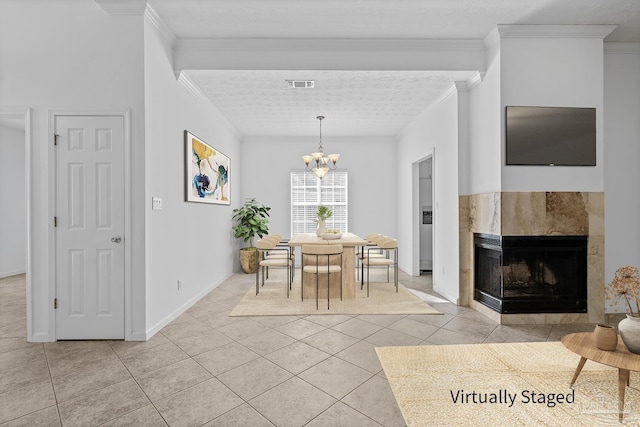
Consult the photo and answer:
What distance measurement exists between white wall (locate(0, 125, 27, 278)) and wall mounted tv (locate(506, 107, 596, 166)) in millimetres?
8083

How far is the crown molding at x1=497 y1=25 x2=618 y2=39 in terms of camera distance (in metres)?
3.22

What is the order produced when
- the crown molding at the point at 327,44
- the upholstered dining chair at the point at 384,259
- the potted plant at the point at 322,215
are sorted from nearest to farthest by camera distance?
the crown molding at the point at 327,44
the upholstered dining chair at the point at 384,259
the potted plant at the point at 322,215

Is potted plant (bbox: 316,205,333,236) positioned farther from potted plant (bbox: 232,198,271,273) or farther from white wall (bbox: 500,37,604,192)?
white wall (bbox: 500,37,604,192)

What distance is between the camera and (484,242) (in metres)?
3.56

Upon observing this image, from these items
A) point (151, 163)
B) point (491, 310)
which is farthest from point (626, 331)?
point (151, 163)

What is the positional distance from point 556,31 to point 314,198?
4684 millimetres

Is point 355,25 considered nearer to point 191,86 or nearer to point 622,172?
point 191,86

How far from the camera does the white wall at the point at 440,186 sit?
4043 mm

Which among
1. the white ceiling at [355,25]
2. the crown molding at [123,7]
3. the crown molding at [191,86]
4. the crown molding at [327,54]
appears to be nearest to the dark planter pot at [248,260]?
the white ceiling at [355,25]

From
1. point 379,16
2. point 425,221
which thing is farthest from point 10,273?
point 425,221

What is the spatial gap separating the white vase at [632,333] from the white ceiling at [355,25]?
2.80 meters

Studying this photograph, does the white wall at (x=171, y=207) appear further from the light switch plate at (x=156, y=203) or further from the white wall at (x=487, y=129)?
the white wall at (x=487, y=129)

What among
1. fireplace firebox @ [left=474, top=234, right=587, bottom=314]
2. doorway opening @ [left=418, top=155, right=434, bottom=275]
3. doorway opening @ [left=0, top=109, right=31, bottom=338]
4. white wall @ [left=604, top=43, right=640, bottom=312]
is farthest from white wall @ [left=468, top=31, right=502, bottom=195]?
doorway opening @ [left=0, top=109, right=31, bottom=338]

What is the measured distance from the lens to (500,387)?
2018mm
